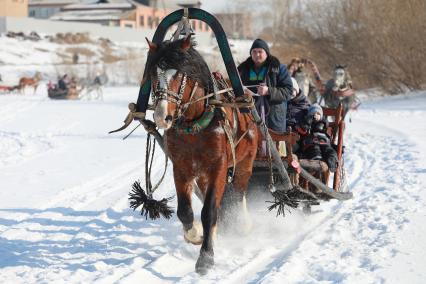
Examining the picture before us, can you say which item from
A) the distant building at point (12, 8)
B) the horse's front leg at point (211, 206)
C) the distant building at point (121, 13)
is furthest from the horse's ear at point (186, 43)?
the distant building at point (121, 13)

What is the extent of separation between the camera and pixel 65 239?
723 centimetres

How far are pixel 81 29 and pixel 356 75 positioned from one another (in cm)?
4280

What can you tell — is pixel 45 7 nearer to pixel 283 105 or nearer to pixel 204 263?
pixel 283 105

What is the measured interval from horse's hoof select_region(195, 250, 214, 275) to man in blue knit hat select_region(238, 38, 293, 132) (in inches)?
75.5

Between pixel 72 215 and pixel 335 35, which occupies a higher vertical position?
pixel 335 35

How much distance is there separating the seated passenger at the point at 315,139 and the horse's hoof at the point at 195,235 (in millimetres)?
2031

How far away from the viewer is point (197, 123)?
5.85m

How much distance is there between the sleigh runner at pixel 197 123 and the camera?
5.54 m

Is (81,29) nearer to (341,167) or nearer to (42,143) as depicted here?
(42,143)

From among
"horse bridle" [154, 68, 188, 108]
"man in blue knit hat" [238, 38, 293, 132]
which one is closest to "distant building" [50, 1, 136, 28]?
"man in blue knit hat" [238, 38, 293, 132]

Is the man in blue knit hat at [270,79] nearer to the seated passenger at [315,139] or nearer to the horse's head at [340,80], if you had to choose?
the seated passenger at [315,139]

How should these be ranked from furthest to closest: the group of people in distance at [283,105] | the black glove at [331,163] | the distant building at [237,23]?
the distant building at [237,23] < the black glove at [331,163] < the group of people in distance at [283,105]

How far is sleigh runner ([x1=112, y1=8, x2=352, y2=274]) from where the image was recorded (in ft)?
18.2

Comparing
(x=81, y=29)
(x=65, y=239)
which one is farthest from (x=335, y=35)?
(x=81, y=29)
